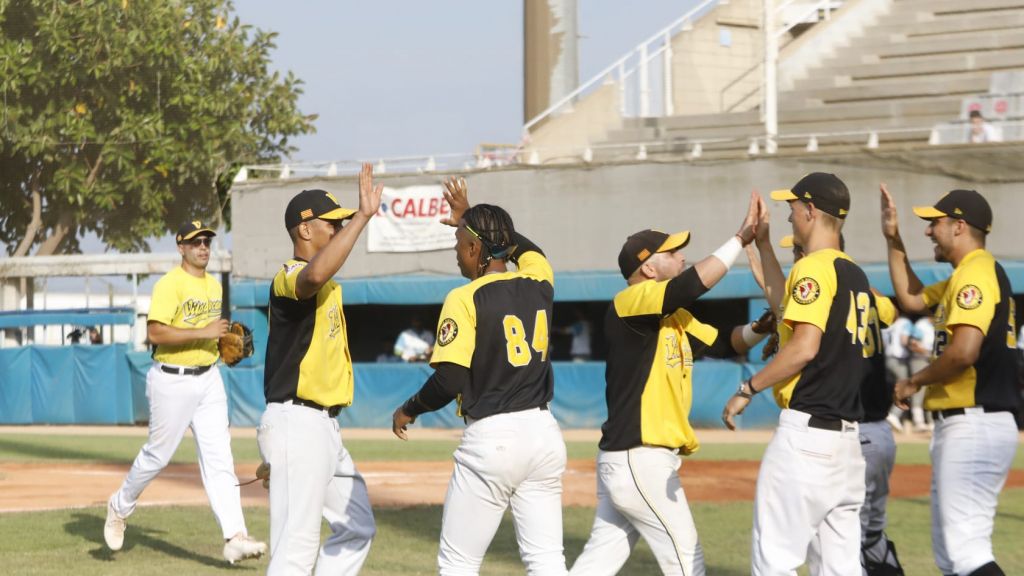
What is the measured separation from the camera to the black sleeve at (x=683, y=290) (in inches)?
224

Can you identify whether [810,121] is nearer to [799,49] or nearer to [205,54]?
[799,49]

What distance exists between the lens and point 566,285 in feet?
84.1

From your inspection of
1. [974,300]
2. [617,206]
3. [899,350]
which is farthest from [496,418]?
[617,206]

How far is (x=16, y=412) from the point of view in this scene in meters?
27.3

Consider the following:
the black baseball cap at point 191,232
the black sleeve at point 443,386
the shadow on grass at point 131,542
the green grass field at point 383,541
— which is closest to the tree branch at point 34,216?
the green grass field at point 383,541

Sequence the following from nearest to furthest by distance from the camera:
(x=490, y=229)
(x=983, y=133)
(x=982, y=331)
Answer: (x=490, y=229), (x=982, y=331), (x=983, y=133)

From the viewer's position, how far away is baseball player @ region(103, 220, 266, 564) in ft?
29.2

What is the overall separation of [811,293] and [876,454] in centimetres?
186

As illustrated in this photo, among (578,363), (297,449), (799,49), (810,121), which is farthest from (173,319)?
(799,49)

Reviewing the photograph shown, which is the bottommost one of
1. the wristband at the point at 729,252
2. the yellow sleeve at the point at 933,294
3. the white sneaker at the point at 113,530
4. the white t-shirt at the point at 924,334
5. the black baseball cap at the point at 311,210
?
the white sneaker at the point at 113,530

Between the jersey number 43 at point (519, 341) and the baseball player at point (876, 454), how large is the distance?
5.39 feet

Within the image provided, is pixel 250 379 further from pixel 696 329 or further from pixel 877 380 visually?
pixel 696 329

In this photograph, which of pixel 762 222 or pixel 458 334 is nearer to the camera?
pixel 458 334

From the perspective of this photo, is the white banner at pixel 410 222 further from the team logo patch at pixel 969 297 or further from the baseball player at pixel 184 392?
the team logo patch at pixel 969 297
